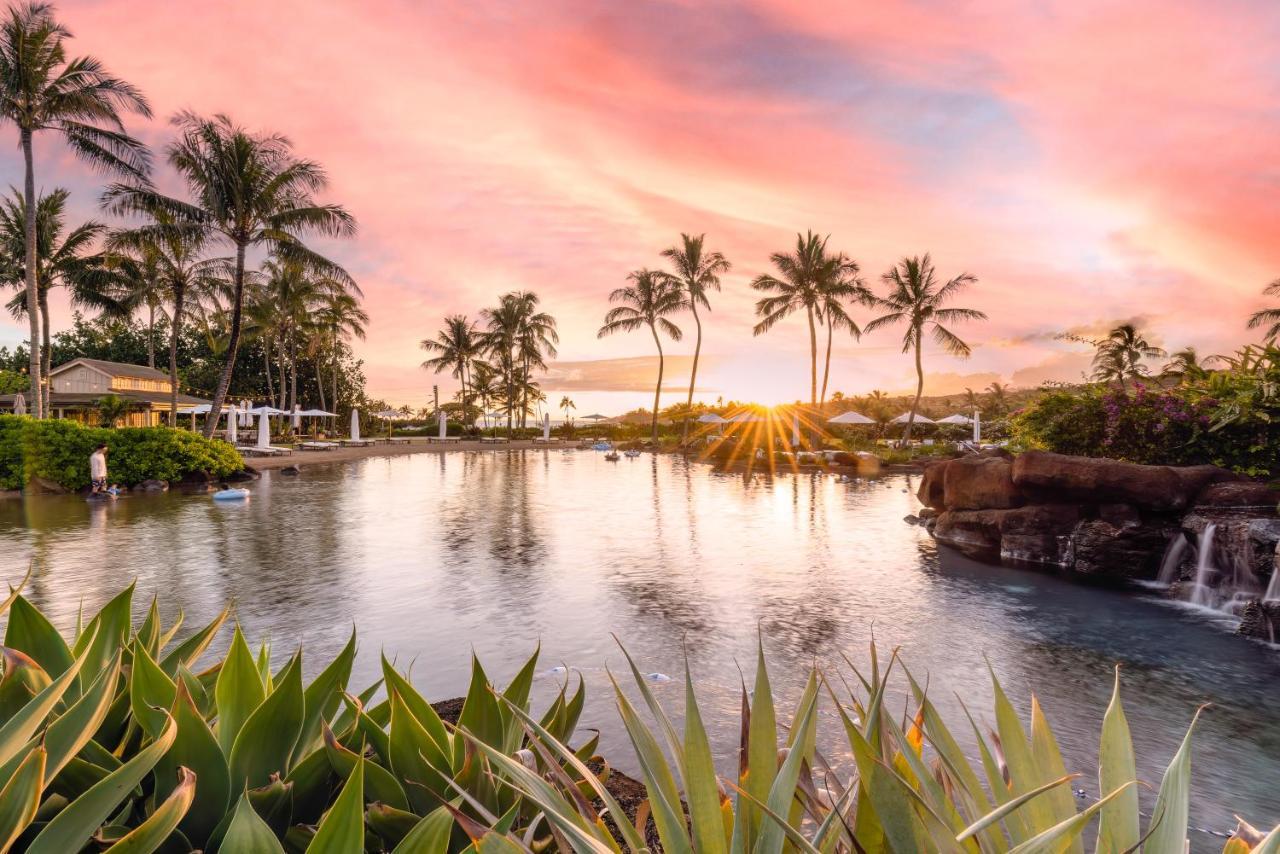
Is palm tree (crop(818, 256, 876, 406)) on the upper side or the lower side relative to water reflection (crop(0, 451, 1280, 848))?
upper

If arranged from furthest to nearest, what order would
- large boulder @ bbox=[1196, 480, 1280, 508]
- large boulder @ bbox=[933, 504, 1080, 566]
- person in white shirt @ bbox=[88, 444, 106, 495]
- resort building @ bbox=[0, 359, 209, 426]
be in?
resort building @ bbox=[0, 359, 209, 426] < person in white shirt @ bbox=[88, 444, 106, 495] < large boulder @ bbox=[933, 504, 1080, 566] < large boulder @ bbox=[1196, 480, 1280, 508]

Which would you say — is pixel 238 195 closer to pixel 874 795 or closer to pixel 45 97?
pixel 45 97

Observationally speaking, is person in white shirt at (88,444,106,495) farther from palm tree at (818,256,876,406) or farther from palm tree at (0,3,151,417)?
palm tree at (818,256,876,406)

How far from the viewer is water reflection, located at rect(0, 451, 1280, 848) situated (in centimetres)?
513

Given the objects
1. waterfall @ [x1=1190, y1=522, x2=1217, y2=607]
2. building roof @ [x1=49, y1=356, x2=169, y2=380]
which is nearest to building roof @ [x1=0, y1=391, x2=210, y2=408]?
building roof @ [x1=49, y1=356, x2=169, y2=380]

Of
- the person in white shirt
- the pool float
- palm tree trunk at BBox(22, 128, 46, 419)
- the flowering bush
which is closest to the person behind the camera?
the flowering bush

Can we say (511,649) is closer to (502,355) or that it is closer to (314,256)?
(314,256)

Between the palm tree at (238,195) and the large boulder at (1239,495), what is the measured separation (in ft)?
81.9

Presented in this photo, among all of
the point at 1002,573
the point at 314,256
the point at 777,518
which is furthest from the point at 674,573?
the point at 314,256

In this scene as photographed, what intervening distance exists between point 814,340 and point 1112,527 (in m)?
28.9

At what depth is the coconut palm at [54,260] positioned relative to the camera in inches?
1086

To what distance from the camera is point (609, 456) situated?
32.3 m

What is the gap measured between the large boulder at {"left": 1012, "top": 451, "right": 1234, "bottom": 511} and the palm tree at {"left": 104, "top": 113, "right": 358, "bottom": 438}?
23.0 m

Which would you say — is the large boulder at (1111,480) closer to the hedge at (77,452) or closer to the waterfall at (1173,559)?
the waterfall at (1173,559)
